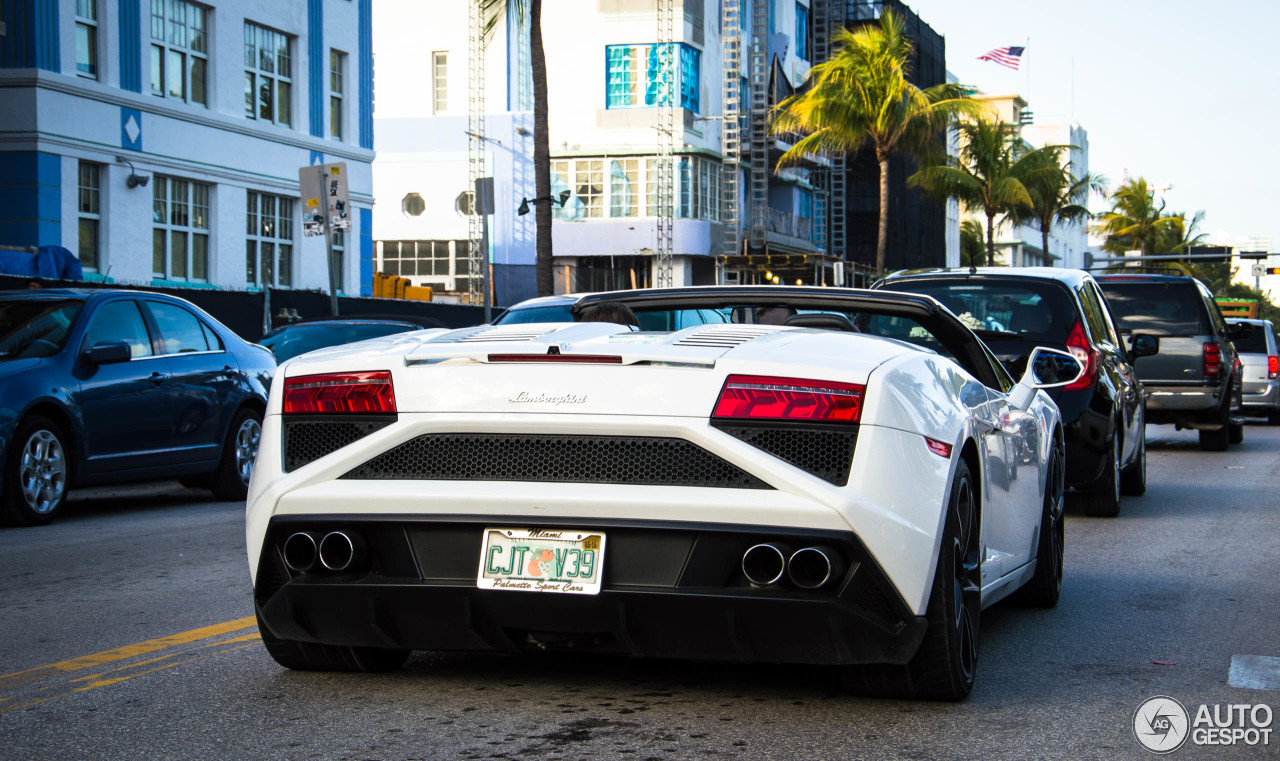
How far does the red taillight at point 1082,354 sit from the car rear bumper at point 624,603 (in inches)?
246

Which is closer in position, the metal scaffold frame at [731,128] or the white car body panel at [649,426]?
the white car body panel at [649,426]

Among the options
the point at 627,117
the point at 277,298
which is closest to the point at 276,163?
the point at 277,298

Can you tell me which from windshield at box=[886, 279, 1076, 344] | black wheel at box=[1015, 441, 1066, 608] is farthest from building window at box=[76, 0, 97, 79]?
black wheel at box=[1015, 441, 1066, 608]

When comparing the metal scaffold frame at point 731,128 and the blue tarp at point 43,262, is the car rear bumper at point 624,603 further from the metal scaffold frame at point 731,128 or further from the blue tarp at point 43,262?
the metal scaffold frame at point 731,128

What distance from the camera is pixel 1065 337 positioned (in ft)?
33.1

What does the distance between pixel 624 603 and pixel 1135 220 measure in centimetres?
9835

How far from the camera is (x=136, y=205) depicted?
86.7 feet

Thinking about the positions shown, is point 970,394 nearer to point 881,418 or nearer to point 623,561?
point 881,418

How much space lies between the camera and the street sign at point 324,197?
17.6m

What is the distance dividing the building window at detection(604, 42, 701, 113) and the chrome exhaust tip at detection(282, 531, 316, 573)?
45.0 meters

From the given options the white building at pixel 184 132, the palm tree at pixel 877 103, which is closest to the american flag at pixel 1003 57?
the palm tree at pixel 877 103

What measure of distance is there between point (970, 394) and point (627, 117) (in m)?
44.5

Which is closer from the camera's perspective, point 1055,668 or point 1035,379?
point 1055,668

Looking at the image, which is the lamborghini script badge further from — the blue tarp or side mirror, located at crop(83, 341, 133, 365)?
the blue tarp
